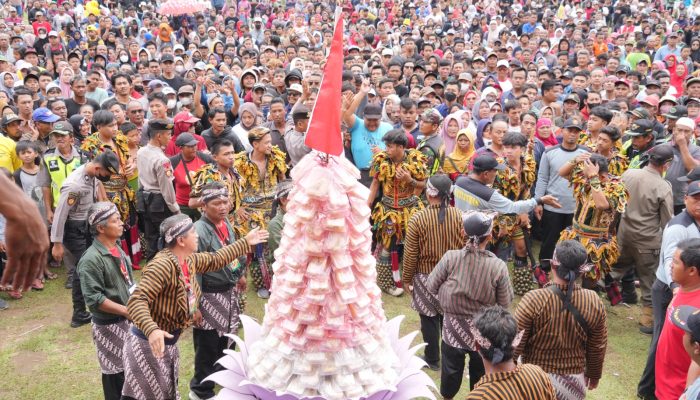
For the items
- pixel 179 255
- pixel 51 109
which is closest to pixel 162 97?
pixel 51 109

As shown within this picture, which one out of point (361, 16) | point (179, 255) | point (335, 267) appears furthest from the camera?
point (361, 16)

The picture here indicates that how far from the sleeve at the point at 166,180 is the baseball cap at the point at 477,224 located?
390 cm

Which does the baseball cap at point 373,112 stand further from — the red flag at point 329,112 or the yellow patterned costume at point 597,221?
the red flag at point 329,112

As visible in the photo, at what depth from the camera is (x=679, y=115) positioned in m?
8.19

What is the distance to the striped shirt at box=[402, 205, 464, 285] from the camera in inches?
214

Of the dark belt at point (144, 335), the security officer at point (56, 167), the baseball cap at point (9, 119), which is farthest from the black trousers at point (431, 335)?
the baseball cap at point (9, 119)

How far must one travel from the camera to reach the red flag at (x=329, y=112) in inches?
128

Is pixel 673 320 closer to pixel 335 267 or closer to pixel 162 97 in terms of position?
pixel 335 267

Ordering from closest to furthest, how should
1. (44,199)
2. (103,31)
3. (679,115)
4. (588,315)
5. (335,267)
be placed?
1. (335,267)
2. (588,315)
3. (44,199)
4. (679,115)
5. (103,31)

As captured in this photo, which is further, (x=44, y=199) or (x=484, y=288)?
(x=44, y=199)

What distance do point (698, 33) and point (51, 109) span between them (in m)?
18.1

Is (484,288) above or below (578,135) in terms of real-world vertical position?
below

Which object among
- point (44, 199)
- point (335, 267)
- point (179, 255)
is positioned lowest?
point (44, 199)

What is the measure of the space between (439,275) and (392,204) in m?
2.35
